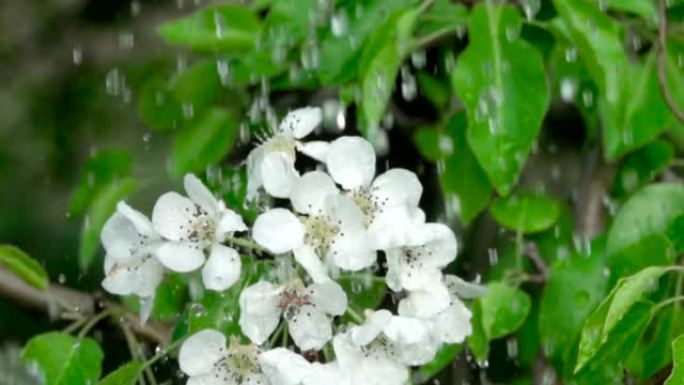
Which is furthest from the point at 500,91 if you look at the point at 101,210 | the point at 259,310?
the point at 101,210

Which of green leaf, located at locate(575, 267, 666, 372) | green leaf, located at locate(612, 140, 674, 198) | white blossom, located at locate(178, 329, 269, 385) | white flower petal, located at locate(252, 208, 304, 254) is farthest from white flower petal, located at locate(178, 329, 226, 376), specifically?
green leaf, located at locate(612, 140, 674, 198)

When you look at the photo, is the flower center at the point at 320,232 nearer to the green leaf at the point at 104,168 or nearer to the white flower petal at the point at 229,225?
the white flower petal at the point at 229,225

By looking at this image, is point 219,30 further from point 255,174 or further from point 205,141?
point 255,174

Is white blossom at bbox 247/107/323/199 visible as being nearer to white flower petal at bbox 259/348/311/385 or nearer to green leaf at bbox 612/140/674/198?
A: white flower petal at bbox 259/348/311/385

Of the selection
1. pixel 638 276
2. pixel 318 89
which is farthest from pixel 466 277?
pixel 638 276

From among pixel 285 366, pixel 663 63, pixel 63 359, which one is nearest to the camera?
pixel 285 366

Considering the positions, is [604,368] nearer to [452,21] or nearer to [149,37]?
[452,21]
